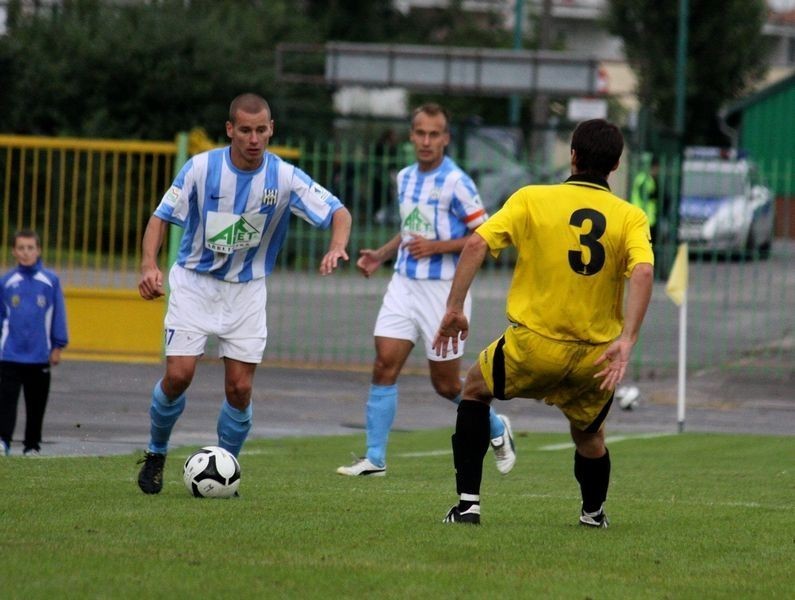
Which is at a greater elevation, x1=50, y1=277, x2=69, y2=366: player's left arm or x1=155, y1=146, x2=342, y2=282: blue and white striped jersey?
x1=155, y1=146, x2=342, y2=282: blue and white striped jersey

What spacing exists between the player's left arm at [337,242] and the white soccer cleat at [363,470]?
1990mm

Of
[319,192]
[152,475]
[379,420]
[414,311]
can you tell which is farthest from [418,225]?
[152,475]

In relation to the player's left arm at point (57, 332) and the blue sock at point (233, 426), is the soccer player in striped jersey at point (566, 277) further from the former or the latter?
the player's left arm at point (57, 332)

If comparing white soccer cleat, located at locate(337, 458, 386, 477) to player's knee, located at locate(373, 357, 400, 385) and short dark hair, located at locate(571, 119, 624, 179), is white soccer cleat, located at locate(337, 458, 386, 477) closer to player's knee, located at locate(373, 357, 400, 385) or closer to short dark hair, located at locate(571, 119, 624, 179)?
player's knee, located at locate(373, 357, 400, 385)

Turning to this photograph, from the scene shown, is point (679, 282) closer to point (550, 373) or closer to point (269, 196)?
point (269, 196)

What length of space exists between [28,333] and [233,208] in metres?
3.83

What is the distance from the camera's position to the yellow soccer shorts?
689cm

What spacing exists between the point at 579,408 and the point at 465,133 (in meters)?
17.7

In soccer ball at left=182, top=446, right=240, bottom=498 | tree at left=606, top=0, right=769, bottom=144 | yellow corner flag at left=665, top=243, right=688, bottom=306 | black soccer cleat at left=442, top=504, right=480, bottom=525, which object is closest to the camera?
black soccer cleat at left=442, top=504, right=480, bottom=525

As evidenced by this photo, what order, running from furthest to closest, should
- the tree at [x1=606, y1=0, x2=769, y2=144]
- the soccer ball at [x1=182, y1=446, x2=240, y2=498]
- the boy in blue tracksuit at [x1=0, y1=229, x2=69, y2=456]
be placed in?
the tree at [x1=606, y1=0, x2=769, y2=144]
the boy in blue tracksuit at [x1=0, y1=229, x2=69, y2=456]
the soccer ball at [x1=182, y1=446, x2=240, y2=498]

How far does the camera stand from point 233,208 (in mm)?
8414

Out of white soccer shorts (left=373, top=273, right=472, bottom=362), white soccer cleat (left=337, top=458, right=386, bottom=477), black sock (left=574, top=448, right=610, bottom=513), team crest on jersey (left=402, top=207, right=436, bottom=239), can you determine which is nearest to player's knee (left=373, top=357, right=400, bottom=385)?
white soccer shorts (left=373, top=273, right=472, bottom=362)

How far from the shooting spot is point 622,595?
18.3 feet

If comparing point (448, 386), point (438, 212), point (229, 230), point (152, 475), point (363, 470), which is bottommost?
point (363, 470)
